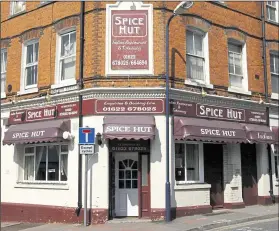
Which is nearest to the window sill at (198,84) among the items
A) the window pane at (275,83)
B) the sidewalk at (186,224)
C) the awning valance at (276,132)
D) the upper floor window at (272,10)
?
the awning valance at (276,132)

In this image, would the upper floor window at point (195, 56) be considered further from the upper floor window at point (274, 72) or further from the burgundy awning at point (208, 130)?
the upper floor window at point (274, 72)

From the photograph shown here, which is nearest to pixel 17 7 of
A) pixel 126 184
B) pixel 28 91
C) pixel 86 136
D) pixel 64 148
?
pixel 28 91

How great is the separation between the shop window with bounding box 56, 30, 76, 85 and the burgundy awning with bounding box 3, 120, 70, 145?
1632 millimetres

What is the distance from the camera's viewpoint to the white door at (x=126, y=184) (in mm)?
13844

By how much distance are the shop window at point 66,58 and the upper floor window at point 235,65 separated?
6156mm

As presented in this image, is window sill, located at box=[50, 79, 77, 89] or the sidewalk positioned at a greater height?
window sill, located at box=[50, 79, 77, 89]

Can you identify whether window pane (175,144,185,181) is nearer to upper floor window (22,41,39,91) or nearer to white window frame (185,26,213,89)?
white window frame (185,26,213,89)

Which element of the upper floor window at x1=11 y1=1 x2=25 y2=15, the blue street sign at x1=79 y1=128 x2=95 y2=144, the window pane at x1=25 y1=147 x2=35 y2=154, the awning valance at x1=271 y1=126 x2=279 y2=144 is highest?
the upper floor window at x1=11 y1=1 x2=25 y2=15

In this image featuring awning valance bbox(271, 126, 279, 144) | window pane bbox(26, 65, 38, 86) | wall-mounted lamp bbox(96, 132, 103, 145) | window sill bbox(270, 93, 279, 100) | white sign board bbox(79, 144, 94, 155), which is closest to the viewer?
white sign board bbox(79, 144, 94, 155)

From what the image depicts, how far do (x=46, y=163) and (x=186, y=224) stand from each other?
5730 millimetres

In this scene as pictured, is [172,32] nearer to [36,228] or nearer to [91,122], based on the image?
[91,122]

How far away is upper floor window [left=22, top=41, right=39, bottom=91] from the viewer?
16156mm

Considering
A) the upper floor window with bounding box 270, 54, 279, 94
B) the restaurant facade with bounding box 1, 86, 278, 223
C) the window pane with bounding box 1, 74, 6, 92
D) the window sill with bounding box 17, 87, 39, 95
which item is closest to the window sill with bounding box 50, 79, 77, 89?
the restaurant facade with bounding box 1, 86, 278, 223

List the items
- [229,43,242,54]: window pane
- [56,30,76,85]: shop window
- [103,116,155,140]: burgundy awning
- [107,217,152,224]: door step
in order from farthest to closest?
[229,43,242,54]: window pane, [56,30,76,85]: shop window, [107,217,152,224]: door step, [103,116,155,140]: burgundy awning
